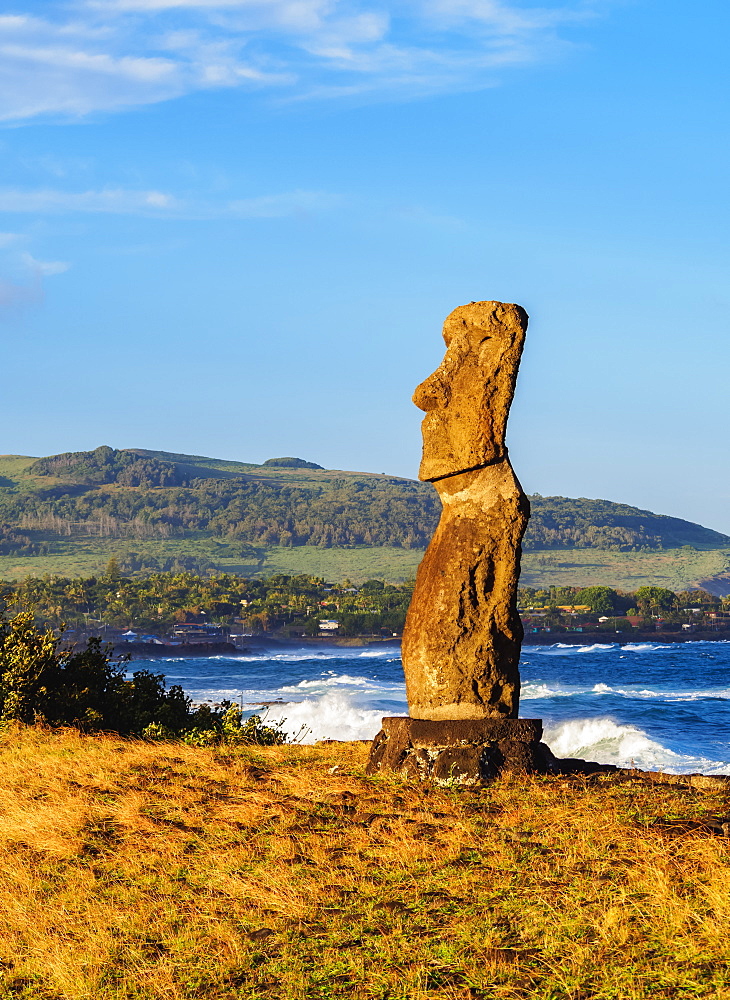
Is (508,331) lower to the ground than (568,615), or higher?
higher

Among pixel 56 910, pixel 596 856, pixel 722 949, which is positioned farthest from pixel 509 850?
pixel 56 910

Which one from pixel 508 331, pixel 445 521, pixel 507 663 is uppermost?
pixel 508 331

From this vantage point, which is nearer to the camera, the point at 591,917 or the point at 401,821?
the point at 591,917

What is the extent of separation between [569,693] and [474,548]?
6627cm

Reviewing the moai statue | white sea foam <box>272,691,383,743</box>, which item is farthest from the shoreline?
the moai statue

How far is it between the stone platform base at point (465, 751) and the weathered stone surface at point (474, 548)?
314mm

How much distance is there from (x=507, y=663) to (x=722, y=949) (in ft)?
17.3

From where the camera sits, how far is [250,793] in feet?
34.4

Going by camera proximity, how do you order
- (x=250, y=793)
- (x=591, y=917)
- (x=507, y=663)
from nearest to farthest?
(x=591, y=917)
(x=250, y=793)
(x=507, y=663)

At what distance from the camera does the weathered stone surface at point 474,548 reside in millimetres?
11031

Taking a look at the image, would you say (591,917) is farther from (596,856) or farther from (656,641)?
(656,641)

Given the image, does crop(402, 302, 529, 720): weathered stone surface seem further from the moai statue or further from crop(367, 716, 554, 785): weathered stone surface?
crop(367, 716, 554, 785): weathered stone surface

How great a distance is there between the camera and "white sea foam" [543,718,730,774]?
123 ft

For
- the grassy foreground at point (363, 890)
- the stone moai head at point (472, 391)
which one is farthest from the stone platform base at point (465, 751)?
the stone moai head at point (472, 391)
